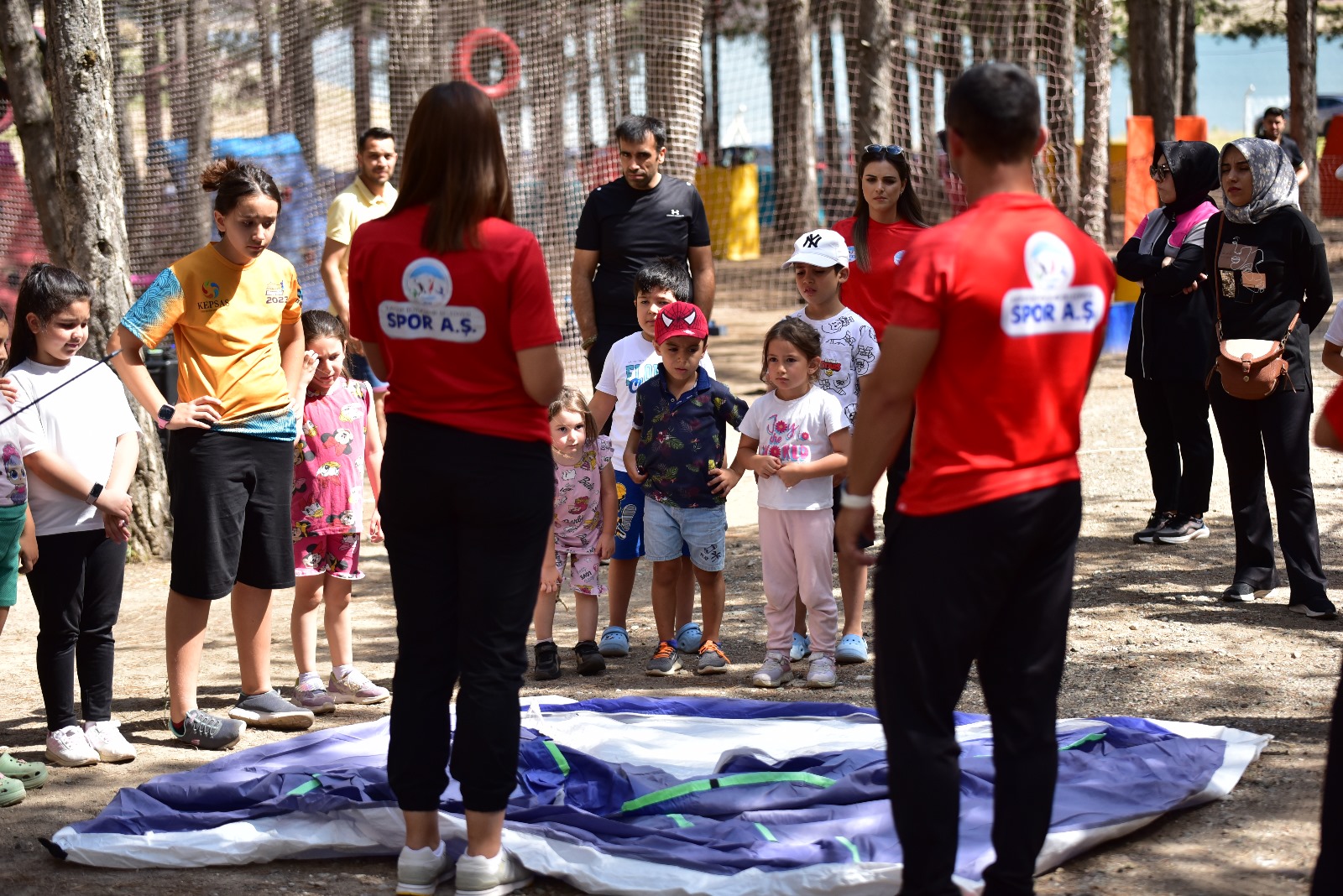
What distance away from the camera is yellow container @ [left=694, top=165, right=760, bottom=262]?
23.5 meters

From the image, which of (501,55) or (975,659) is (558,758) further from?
(501,55)

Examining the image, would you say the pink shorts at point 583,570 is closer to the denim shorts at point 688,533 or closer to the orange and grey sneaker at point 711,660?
the denim shorts at point 688,533

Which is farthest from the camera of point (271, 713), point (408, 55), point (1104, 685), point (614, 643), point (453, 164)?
point (408, 55)

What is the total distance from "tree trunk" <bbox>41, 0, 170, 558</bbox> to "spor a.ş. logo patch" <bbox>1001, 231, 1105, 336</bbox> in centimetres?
614

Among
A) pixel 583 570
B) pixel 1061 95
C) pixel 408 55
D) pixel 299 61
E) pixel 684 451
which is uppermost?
pixel 408 55

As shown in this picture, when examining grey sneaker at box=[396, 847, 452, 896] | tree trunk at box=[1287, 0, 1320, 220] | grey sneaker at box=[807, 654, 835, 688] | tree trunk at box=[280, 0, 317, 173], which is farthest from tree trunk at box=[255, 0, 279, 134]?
tree trunk at box=[1287, 0, 1320, 220]

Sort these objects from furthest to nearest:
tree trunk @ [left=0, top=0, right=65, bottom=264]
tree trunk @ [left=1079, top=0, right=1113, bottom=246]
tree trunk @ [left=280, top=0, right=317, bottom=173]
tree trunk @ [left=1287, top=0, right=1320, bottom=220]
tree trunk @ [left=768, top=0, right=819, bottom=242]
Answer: tree trunk @ [left=768, top=0, right=819, bottom=242]
tree trunk @ [left=1287, top=0, right=1320, bottom=220]
tree trunk @ [left=1079, top=0, right=1113, bottom=246]
tree trunk @ [left=280, top=0, right=317, bottom=173]
tree trunk @ [left=0, top=0, right=65, bottom=264]

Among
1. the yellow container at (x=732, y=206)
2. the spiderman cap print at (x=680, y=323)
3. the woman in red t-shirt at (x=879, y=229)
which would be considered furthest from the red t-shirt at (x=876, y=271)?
the yellow container at (x=732, y=206)

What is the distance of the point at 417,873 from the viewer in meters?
3.55

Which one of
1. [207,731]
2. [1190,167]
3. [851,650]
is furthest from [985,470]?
[1190,167]

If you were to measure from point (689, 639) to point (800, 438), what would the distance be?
1.12 metres

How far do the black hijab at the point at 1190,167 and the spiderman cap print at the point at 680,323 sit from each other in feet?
9.38

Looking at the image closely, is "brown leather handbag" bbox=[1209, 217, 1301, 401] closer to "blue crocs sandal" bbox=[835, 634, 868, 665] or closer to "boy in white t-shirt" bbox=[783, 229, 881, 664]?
"boy in white t-shirt" bbox=[783, 229, 881, 664]

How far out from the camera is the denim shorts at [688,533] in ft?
18.0
